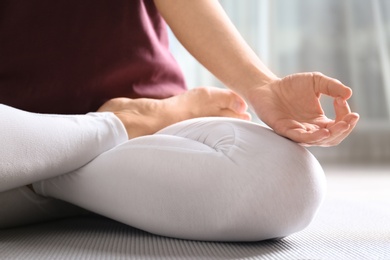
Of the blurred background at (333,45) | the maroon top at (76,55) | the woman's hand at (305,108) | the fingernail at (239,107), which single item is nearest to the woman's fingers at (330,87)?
the woman's hand at (305,108)

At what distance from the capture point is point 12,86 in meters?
1.21

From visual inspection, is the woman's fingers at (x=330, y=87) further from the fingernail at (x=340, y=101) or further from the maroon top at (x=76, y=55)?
the maroon top at (x=76, y=55)

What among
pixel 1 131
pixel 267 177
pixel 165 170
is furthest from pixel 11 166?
pixel 267 177

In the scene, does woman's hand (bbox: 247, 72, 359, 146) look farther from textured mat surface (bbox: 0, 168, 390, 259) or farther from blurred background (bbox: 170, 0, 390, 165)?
blurred background (bbox: 170, 0, 390, 165)

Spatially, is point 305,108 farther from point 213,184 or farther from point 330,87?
point 213,184

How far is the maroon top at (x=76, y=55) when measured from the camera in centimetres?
121

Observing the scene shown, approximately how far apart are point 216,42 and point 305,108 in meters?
0.27

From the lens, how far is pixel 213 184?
2.75ft

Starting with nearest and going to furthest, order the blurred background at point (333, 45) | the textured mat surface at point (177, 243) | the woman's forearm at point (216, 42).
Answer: the textured mat surface at point (177, 243)
the woman's forearm at point (216, 42)
the blurred background at point (333, 45)

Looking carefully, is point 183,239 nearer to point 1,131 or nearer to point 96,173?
point 96,173

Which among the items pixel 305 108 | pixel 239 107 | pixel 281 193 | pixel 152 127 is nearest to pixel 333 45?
pixel 239 107

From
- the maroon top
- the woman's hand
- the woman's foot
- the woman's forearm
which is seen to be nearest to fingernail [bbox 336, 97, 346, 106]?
the woman's hand

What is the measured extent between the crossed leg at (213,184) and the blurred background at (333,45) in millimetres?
1836

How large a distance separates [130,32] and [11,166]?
1.59ft
